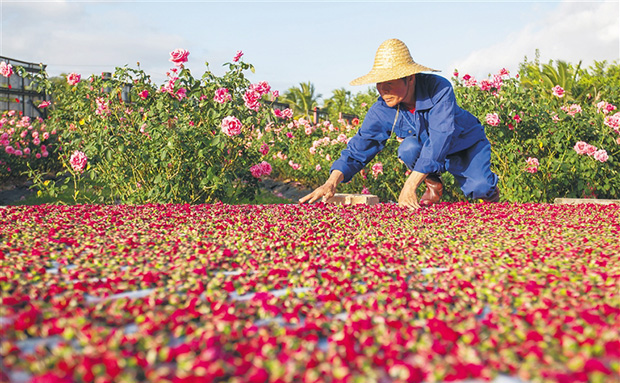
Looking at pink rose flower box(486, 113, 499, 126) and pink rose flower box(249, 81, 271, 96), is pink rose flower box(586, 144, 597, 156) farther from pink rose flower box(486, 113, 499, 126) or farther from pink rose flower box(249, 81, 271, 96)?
pink rose flower box(249, 81, 271, 96)

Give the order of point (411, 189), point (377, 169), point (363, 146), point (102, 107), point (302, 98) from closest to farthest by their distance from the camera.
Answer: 1. point (411, 189)
2. point (363, 146)
3. point (102, 107)
4. point (377, 169)
5. point (302, 98)

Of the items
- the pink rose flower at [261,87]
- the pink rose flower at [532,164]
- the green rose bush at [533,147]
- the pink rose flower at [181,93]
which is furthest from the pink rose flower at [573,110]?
the pink rose flower at [181,93]

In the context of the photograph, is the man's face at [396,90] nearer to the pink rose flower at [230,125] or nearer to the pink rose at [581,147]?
the pink rose flower at [230,125]

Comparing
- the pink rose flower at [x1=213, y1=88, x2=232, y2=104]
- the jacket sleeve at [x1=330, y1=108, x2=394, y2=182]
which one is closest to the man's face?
the jacket sleeve at [x1=330, y1=108, x2=394, y2=182]

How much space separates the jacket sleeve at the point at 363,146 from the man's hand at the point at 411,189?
22.8 inches

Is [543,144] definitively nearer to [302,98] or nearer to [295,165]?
[295,165]

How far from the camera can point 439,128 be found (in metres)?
4.07

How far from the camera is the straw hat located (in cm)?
396

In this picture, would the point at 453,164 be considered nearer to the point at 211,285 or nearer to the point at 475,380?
the point at 211,285

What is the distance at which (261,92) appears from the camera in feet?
16.5

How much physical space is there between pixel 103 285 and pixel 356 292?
0.99 metres

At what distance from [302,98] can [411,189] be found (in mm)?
29114

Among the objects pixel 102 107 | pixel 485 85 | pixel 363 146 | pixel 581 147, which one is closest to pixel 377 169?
pixel 363 146

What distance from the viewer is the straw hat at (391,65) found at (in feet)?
13.0
